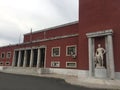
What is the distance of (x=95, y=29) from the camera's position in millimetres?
16953

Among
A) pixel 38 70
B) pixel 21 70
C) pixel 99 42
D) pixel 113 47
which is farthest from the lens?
pixel 21 70

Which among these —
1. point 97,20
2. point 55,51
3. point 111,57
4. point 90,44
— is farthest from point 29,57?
point 111,57

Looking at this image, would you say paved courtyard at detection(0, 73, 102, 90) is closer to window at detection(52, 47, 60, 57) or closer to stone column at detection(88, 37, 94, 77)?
stone column at detection(88, 37, 94, 77)

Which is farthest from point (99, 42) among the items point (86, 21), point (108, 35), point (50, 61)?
point (50, 61)

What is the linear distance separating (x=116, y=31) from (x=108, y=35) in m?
1.14

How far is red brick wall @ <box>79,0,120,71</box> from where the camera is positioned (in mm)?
15609

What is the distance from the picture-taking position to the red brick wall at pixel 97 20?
51.2 ft

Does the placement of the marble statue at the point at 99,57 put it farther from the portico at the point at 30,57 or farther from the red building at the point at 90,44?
the portico at the point at 30,57

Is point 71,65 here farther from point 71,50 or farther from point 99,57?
point 99,57

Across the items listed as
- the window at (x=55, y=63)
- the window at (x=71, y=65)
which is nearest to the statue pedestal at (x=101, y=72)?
the window at (x=71, y=65)

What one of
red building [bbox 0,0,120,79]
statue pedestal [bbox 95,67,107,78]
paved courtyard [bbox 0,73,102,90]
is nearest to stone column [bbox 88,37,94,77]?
red building [bbox 0,0,120,79]

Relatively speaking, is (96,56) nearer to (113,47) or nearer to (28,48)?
(113,47)

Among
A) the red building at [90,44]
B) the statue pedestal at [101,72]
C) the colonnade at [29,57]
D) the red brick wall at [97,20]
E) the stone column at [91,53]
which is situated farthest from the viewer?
the colonnade at [29,57]

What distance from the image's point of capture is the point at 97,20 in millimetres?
17000
